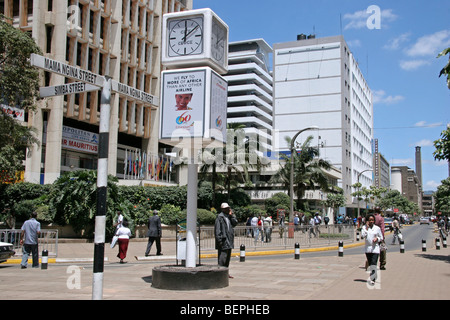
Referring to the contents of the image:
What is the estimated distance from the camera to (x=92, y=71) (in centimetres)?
3703

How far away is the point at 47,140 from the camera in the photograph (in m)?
32.9

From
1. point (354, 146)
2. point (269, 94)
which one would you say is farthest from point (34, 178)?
point (269, 94)

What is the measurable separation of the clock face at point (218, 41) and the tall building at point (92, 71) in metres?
21.3

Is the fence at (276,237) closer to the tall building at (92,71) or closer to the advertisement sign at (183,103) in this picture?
the advertisement sign at (183,103)

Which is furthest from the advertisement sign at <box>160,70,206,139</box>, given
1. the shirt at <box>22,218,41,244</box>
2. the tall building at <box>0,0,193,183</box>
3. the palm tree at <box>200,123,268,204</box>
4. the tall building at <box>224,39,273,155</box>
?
the tall building at <box>224,39,273,155</box>

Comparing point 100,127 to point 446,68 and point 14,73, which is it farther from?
point 14,73

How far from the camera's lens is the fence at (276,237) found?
65.4 ft

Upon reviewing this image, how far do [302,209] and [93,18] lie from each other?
89.7ft

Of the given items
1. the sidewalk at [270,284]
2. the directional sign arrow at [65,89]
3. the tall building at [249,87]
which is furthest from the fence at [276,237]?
the tall building at [249,87]

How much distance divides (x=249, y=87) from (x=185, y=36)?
287 ft

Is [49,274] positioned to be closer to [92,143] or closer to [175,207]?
[175,207]

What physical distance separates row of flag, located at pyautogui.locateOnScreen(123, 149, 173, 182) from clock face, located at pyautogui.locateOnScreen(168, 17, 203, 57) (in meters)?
28.9

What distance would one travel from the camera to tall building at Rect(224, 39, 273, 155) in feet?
316

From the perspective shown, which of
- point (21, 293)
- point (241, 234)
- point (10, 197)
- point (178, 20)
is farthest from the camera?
point (10, 197)
